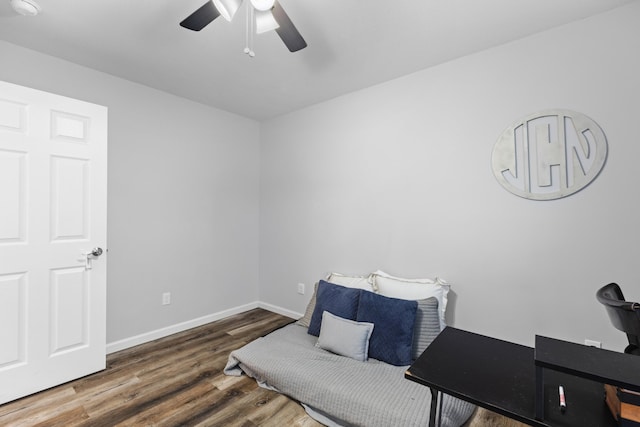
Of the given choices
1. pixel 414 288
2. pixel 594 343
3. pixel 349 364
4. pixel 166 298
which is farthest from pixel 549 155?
pixel 166 298

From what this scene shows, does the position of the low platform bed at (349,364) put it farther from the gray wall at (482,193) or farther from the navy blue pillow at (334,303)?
the gray wall at (482,193)

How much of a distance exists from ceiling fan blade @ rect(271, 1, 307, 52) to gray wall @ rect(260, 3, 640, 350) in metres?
1.35

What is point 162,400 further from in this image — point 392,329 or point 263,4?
point 263,4

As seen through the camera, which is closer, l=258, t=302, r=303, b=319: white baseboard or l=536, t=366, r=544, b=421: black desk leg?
l=536, t=366, r=544, b=421: black desk leg

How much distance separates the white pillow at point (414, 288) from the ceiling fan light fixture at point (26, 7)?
304cm

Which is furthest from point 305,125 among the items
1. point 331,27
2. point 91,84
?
point 91,84

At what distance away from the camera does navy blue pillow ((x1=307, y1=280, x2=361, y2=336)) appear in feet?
8.19

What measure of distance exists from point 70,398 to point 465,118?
139 inches

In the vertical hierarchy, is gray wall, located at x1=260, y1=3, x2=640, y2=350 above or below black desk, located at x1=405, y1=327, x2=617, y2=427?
above

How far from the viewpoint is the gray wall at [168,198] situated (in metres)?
2.73

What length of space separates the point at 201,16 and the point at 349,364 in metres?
2.35

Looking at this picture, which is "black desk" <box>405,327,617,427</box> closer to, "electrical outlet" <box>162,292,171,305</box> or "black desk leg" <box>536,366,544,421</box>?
"black desk leg" <box>536,366,544,421</box>

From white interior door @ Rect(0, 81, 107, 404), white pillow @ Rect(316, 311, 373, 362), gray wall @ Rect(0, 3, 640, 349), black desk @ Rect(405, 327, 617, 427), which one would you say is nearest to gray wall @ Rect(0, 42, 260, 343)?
gray wall @ Rect(0, 3, 640, 349)

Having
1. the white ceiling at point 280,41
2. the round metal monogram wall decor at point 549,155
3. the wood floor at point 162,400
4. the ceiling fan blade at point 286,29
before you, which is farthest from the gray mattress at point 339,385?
the white ceiling at point 280,41
